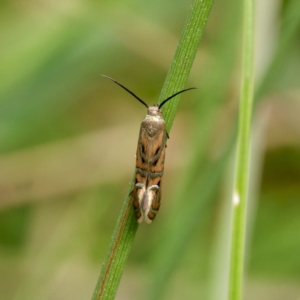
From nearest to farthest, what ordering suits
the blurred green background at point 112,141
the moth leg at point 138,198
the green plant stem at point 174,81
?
the green plant stem at point 174,81 < the moth leg at point 138,198 < the blurred green background at point 112,141

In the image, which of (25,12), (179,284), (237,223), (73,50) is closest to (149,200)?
(237,223)

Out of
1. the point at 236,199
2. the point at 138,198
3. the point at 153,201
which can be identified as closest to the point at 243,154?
the point at 236,199

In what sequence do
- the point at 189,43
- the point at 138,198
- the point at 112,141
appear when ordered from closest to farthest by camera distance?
the point at 189,43
the point at 138,198
the point at 112,141

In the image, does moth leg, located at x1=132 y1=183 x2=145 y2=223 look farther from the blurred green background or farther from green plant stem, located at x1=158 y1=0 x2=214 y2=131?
the blurred green background

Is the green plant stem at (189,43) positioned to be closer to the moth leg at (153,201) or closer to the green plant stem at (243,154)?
the green plant stem at (243,154)

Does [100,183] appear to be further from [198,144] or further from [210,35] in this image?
[210,35]

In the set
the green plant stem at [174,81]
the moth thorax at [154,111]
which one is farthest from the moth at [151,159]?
the green plant stem at [174,81]

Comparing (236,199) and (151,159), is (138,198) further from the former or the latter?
(236,199)
